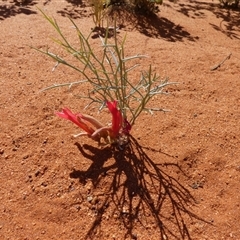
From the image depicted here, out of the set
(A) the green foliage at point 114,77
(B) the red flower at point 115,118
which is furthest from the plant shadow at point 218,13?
(B) the red flower at point 115,118

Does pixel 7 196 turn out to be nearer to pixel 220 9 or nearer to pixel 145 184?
pixel 145 184

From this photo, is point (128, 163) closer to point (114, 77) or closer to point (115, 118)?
point (115, 118)

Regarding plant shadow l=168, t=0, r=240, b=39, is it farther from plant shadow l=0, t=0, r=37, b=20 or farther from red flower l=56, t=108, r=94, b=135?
red flower l=56, t=108, r=94, b=135

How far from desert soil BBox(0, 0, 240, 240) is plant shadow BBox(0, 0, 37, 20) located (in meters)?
1.29

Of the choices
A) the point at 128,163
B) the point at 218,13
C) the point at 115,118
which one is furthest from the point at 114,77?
the point at 218,13

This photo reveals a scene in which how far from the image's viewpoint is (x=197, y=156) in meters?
1.77

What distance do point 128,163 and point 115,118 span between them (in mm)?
296

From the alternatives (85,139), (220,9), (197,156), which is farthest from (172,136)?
(220,9)

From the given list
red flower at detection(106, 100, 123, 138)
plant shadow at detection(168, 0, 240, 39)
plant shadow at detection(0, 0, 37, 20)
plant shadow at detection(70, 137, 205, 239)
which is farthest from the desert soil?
plant shadow at detection(0, 0, 37, 20)

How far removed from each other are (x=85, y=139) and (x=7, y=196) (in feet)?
1.75

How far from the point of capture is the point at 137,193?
5.14ft

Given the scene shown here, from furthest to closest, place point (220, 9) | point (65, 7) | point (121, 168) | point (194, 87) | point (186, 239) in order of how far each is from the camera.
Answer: point (220, 9) < point (65, 7) < point (194, 87) < point (121, 168) < point (186, 239)

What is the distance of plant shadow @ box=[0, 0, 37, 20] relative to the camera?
12.4 ft

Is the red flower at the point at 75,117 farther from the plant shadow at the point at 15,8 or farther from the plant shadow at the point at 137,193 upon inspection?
the plant shadow at the point at 15,8
